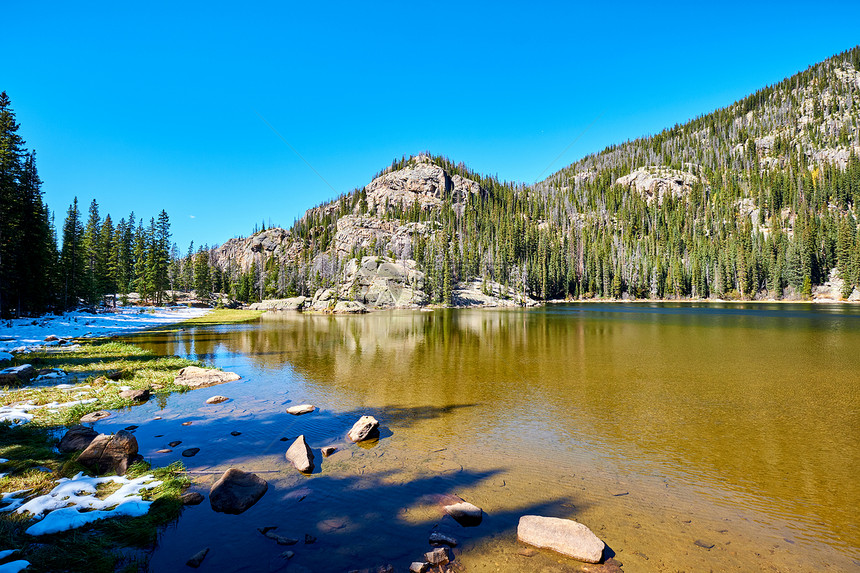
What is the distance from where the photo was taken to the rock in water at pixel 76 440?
9.05 metres

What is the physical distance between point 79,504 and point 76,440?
3591mm

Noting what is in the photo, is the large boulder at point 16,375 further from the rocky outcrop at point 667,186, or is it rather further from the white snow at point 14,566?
the rocky outcrop at point 667,186

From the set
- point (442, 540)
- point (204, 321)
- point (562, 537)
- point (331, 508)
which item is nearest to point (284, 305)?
point (204, 321)

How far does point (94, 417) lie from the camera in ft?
41.1

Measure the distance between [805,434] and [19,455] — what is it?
22.1 metres

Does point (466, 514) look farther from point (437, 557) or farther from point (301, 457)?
point (301, 457)

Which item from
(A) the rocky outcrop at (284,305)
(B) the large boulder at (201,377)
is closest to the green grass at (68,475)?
(B) the large boulder at (201,377)

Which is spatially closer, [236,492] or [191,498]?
[191,498]

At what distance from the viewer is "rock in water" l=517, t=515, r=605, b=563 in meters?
5.94

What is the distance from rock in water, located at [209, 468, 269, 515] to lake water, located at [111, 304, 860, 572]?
0.73 feet

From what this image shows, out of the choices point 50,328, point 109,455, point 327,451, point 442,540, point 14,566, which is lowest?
point 327,451

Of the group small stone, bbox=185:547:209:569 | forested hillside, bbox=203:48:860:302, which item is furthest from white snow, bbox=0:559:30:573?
forested hillside, bbox=203:48:860:302

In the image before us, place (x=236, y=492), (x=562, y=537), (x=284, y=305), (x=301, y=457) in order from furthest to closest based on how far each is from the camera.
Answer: (x=284, y=305)
(x=301, y=457)
(x=236, y=492)
(x=562, y=537)

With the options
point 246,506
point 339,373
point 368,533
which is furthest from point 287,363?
point 368,533
